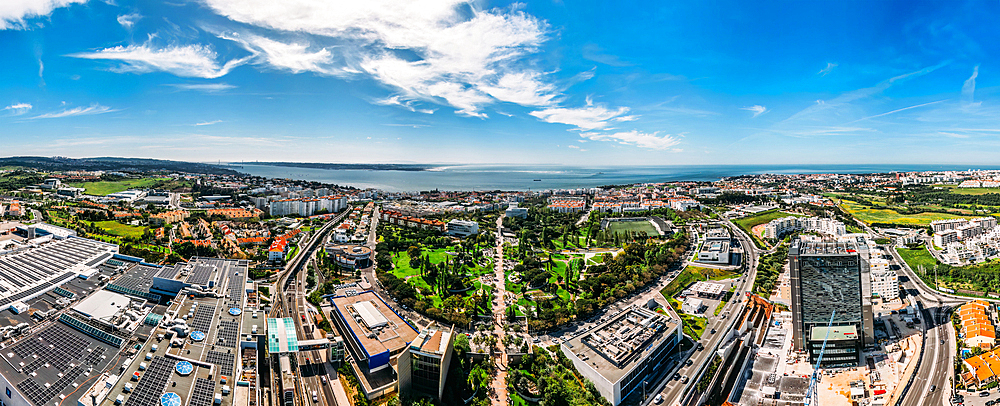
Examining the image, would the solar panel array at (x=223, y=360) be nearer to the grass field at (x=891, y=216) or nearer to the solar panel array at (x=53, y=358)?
the solar panel array at (x=53, y=358)

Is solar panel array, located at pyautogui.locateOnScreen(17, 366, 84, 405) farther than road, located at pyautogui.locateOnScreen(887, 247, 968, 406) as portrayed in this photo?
No

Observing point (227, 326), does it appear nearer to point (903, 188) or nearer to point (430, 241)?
point (430, 241)

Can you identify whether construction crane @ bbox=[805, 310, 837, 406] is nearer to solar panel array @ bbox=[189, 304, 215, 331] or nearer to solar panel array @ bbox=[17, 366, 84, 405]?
solar panel array @ bbox=[189, 304, 215, 331]

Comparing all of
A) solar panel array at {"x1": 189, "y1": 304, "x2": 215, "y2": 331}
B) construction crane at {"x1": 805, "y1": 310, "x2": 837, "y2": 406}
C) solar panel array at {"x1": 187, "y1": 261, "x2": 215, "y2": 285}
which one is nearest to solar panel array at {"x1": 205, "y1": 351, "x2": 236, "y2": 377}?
solar panel array at {"x1": 189, "y1": 304, "x2": 215, "y2": 331}

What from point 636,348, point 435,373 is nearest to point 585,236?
point 636,348

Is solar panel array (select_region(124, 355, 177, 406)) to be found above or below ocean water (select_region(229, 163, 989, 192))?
below

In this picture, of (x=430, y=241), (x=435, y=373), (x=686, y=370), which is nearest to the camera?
(x=435, y=373)

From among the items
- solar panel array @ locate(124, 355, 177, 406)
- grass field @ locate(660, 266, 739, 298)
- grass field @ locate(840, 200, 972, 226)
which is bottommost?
grass field @ locate(660, 266, 739, 298)
